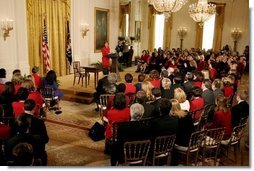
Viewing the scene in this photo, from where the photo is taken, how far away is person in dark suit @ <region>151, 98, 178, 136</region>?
4043 mm

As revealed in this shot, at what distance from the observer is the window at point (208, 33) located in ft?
59.7

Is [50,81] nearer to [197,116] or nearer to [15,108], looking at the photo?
[15,108]

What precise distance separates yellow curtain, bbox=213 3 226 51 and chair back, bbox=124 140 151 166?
15.2 m

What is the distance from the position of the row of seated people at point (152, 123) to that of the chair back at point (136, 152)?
0.40 ft

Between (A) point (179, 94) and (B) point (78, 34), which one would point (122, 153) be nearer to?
(A) point (179, 94)

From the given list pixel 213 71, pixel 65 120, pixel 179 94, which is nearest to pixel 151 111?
pixel 179 94

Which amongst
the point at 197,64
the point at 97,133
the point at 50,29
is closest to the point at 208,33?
the point at 197,64

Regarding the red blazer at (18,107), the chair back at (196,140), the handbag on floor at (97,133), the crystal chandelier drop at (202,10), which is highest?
the crystal chandelier drop at (202,10)

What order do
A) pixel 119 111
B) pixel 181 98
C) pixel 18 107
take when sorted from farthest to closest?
pixel 181 98, pixel 18 107, pixel 119 111

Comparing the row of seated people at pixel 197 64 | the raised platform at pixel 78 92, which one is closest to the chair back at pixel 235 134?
the row of seated people at pixel 197 64

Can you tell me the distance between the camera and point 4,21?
336 inches

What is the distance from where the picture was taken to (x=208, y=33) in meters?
18.3

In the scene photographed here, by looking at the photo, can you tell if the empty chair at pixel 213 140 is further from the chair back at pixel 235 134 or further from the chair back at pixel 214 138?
the chair back at pixel 235 134

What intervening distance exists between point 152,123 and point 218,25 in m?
15.3
